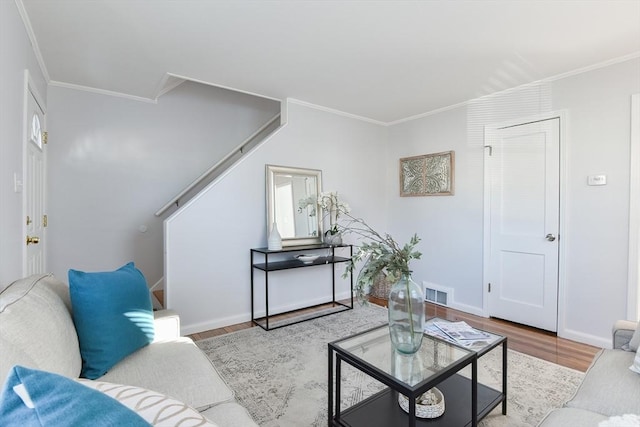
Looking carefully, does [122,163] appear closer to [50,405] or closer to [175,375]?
[175,375]

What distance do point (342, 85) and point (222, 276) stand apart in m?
2.23

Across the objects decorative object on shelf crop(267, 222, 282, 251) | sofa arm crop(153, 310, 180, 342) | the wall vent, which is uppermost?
decorative object on shelf crop(267, 222, 282, 251)

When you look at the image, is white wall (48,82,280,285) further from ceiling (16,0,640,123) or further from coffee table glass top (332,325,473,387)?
coffee table glass top (332,325,473,387)

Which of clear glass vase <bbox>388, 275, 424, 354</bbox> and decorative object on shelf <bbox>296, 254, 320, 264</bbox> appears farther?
decorative object on shelf <bbox>296, 254, 320, 264</bbox>

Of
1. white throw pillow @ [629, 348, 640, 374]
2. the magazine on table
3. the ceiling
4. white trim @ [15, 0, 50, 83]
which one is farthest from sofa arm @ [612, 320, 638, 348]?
white trim @ [15, 0, 50, 83]

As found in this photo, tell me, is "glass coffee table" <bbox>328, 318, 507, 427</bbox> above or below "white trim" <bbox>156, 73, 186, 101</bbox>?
below

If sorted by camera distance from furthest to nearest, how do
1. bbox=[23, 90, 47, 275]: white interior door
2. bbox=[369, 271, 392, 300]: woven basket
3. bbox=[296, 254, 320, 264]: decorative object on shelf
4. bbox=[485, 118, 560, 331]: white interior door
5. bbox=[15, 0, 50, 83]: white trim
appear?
bbox=[369, 271, 392, 300]: woven basket < bbox=[296, 254, 320, 264]: decorative object on shelf < bbox=[485, 118, 560, 331]: white interior door < bbox=[23, 90, 47, 275]: white interior door < bbox=[15, 0, 50, 83]: white trim

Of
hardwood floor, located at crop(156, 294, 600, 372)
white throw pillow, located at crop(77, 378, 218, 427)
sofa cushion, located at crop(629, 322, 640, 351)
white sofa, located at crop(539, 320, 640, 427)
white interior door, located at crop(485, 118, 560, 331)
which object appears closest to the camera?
white throw pillow, located at crop(77, 378, 218, 427)

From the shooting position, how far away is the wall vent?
384 centimetres

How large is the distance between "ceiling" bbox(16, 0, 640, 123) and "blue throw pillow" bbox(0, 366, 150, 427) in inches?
80.3

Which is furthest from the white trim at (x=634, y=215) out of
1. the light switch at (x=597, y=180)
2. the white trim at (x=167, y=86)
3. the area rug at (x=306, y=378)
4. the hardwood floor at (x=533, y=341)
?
the white trim at (x=167, y=86)

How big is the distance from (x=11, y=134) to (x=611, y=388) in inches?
124

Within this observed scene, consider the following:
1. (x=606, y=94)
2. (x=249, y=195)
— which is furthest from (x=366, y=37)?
(x=606, y=94)

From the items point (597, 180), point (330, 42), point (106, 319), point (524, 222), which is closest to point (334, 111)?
point (330, 42)
